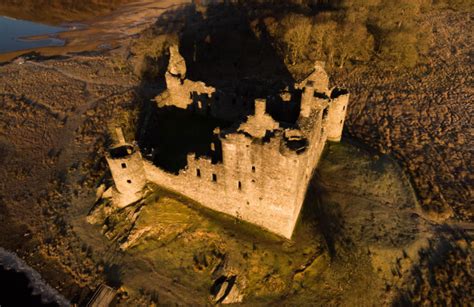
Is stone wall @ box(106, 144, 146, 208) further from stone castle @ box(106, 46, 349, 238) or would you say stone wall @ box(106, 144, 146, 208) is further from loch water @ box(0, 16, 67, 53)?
loch water @ box(0, 16, 67, 53)

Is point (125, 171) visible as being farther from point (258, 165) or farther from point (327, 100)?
point (327, 100)

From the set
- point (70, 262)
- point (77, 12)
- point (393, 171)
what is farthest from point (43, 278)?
point (77, 12)

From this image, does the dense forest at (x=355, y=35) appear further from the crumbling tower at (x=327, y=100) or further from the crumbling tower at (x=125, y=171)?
the crumbling tower at (x=125, y=171)

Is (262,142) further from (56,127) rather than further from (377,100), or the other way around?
(56,127)

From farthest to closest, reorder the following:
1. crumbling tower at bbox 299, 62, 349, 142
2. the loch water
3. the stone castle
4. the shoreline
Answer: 1. the loch water
2. the shoreline
3. crumbling tower at bbox 299, 62, 349, 142
4. the stone castle

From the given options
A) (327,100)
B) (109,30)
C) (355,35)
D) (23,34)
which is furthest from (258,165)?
(23,34)

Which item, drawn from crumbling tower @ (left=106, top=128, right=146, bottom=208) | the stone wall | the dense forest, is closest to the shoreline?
the dense forest
